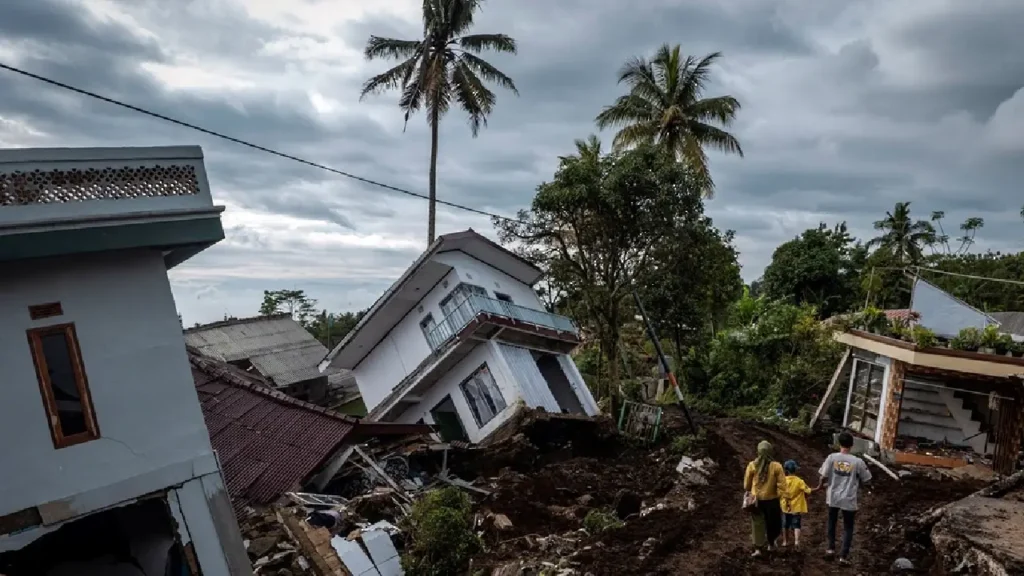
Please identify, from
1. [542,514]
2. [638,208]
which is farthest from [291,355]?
[542,514]

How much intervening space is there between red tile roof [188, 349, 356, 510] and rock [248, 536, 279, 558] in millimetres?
1765

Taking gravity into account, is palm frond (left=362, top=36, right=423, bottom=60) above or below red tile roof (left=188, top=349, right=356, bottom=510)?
above

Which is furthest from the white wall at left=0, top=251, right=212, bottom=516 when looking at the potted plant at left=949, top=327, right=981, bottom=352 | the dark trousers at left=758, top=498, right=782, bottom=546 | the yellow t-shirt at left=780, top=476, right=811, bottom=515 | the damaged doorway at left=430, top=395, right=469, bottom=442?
the potted plant at left=949, top=327, right=981, bottom=352

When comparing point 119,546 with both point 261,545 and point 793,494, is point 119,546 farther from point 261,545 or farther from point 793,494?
point 793,494

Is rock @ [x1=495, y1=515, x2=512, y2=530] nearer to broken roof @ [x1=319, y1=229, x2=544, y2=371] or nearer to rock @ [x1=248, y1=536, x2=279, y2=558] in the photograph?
rock @ [x1=248, y1=536, x2=279, y2=558]

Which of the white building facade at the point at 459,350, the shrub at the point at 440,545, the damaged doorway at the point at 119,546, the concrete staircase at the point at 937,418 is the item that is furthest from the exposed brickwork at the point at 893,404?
the damaged doorway at the point at 119,546

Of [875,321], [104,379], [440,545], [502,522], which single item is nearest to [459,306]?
[502,522]

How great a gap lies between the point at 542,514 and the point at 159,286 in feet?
26.2

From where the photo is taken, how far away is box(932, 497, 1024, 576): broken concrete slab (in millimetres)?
6531

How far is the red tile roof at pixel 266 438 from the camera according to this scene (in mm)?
12375

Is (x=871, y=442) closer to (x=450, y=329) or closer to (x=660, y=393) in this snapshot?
(x=450, y=329)

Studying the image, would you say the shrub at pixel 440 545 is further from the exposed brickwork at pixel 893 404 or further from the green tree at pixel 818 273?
the green tree at pixel 818 273

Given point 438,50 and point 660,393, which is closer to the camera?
point 438,50

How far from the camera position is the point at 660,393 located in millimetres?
29562
